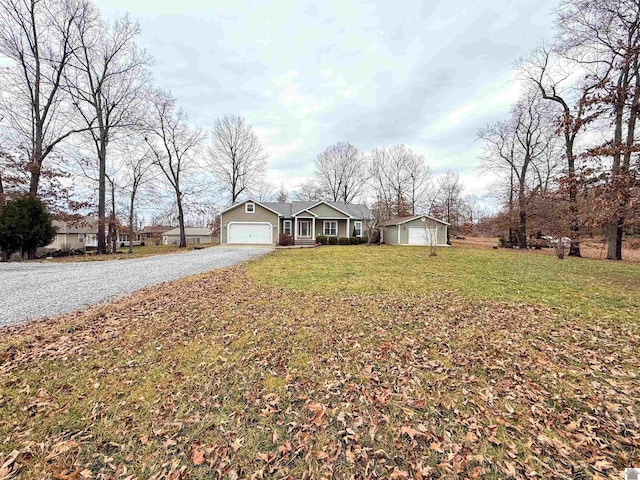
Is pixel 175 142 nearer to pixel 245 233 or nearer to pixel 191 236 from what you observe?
pixel 245 233

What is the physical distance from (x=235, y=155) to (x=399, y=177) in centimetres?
2094

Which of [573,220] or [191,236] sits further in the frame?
[191,236]

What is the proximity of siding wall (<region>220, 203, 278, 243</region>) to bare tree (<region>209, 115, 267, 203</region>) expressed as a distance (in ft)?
29.4

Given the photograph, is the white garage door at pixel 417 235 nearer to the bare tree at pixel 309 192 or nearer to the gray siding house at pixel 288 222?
the gray siding house at pixel 288 222

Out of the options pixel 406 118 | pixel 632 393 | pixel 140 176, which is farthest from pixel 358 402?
pixel 140 176

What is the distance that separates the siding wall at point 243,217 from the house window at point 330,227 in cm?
489

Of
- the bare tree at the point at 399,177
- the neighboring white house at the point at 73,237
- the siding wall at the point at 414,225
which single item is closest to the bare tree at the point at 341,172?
the bare tree at the point at 399,177

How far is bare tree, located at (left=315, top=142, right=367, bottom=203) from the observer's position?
119 ft

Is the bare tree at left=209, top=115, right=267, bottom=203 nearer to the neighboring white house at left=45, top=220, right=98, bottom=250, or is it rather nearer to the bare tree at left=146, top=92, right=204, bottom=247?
the bare tree at left=146, top=92, right=204, bottom=247

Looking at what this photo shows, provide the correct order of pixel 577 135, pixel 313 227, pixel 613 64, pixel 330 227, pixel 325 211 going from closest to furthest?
pixel 613 64 < pixel 577 135 < pixel 313 227 < pixel 325 211 < pixel 330 227

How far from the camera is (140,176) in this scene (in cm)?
2709

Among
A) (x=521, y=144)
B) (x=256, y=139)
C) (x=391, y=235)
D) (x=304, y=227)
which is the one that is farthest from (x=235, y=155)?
(x=521, y=144)

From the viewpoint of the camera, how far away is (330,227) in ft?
87.0

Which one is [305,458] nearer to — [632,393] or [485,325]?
[632,393]
